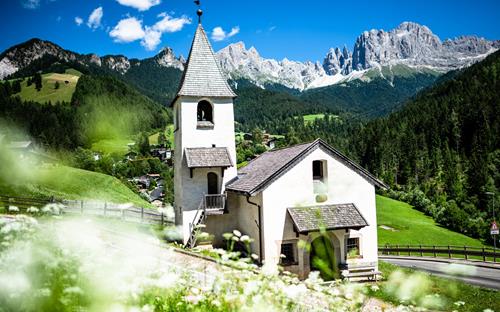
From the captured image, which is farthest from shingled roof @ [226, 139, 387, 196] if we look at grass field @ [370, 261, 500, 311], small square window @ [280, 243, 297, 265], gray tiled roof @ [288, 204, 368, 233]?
grass field @ [370, 261, 500, 311]

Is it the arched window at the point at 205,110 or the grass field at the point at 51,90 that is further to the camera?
the grass field at the point at 51,90

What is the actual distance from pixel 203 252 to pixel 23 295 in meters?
17.0

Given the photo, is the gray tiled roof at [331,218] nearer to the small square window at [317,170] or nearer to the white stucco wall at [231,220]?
the small square window at [317,170]

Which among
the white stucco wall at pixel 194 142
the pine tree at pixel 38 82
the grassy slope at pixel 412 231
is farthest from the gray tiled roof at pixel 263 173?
the pine tree at pixel 38 82

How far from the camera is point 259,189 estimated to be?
18875 mm

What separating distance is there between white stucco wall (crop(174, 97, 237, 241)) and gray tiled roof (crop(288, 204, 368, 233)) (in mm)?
6391

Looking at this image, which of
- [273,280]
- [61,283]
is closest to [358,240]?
[273,280]

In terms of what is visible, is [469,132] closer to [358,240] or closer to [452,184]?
[452,184]

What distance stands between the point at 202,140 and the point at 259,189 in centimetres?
631

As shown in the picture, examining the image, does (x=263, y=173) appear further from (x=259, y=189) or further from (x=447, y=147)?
(x=447, y=147)

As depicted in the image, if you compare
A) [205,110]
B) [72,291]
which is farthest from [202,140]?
[72,291]

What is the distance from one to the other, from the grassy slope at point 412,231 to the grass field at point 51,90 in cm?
10278

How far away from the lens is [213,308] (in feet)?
12.1

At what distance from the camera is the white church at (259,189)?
750 inches
